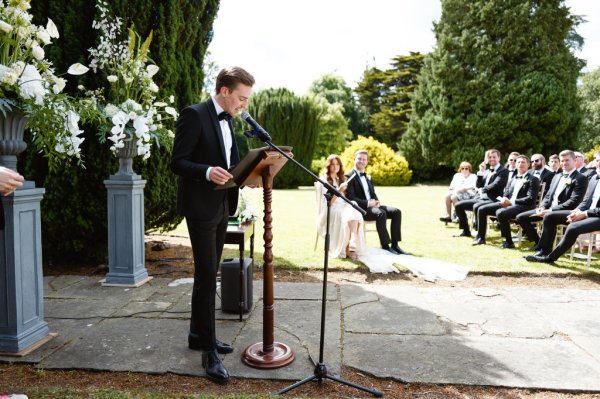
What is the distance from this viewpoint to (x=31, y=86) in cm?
339

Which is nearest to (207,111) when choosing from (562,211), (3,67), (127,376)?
(3,67)

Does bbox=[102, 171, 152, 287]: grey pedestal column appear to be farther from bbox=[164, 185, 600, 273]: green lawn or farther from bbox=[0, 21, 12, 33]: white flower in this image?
bbox=[0, 21, 12, 33]: white flower

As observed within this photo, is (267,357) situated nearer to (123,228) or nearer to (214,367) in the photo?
(214,367)

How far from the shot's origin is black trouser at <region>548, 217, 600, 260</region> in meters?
6.89

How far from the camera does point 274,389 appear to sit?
3.08 meters

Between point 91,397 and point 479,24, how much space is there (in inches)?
1255

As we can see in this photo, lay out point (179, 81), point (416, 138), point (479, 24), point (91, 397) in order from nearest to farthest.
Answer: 1. point (91, 397)
2. point (179, 81)
3. point (479, 24)
4. point (416, 138)

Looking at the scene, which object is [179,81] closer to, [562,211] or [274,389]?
[274,389]

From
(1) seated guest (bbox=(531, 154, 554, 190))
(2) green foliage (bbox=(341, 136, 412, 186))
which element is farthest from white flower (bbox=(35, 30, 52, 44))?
(2) green foliage (bbox=(341, 136, 412, 186))

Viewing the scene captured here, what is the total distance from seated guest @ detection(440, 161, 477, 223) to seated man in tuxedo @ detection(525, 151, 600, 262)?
3803 millimetres

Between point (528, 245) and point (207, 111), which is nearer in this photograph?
point (207, 111)

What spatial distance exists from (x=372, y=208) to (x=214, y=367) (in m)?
5.45

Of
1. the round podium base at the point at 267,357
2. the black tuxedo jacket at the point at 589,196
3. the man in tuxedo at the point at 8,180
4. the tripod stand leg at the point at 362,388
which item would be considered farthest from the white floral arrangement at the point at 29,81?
the black tuxedo jacket at the point at 589,196

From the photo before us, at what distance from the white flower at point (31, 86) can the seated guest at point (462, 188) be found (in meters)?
10.1
